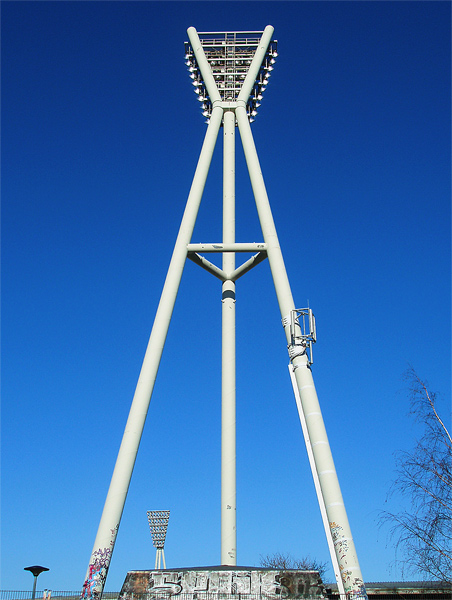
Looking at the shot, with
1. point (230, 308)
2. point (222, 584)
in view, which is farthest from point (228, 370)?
point (222, 584)

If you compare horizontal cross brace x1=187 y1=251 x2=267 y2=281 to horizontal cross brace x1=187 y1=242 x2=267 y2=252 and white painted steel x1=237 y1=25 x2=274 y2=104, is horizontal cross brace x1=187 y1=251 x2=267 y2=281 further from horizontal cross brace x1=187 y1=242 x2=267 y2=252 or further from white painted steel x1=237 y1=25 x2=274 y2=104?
white painted steel x1=237 y1=25 x2=274 y2=104

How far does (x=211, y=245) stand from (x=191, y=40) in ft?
32.2

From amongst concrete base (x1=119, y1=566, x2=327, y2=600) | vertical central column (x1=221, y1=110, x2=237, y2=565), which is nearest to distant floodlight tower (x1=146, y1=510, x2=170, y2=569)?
vertical central column (x1=221, y1=110, x2=237, y2=565)

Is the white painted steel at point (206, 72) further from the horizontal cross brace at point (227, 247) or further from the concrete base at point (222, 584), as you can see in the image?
the concrete base at point (222, 584)

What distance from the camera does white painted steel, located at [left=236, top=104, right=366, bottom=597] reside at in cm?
1590

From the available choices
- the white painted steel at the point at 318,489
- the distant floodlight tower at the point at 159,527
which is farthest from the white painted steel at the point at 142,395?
the distant floodlight tower at the point at 159,527

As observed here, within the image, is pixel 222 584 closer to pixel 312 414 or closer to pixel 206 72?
pixel 312 414

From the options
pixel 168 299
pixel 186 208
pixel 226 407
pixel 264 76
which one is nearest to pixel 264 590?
pixel 226 407

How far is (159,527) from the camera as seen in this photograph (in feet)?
143

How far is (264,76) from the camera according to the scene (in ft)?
83.9

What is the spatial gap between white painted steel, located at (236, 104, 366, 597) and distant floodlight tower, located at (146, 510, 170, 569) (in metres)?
28.7

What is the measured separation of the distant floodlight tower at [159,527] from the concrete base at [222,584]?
93.3ft

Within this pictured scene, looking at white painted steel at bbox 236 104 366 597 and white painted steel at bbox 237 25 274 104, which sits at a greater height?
white painted steel at bbox 237 25 274 104

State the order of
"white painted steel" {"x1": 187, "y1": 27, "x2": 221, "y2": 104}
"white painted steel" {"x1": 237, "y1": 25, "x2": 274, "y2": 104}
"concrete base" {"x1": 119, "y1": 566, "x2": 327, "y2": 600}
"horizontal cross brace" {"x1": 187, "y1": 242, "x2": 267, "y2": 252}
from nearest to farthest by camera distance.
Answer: "concrete base" {"x1": 119, "y1": 566, "x2": 327, "y2": 600} → "horizontal cross brace" {"x1": 187, "y1": 242, "x2": 267, "y2": 252} → "white painted steel" {"x1": 237, "y1": 25, "x2": 274, "y2": 104} → "white painted steel" {"x1": 187, "y1": 27, "x2": 221, "y2": 104}
